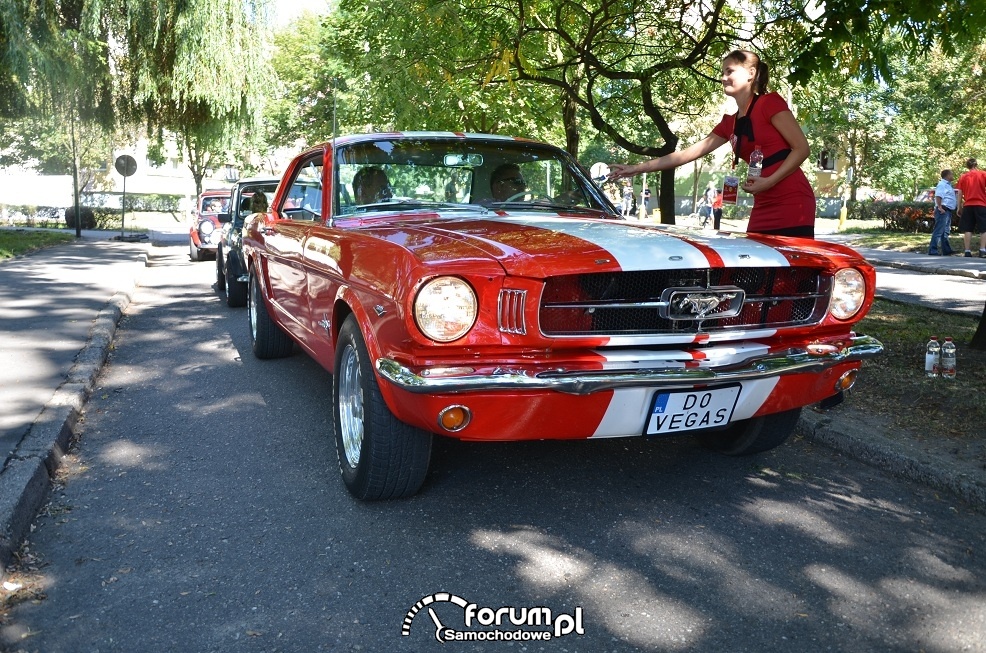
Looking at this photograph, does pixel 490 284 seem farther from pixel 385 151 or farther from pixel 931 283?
→ pixel 931 283

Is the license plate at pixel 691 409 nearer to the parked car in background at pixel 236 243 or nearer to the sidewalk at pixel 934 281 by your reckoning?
the parked car in background at pixel 236 243

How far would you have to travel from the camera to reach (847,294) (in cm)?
384

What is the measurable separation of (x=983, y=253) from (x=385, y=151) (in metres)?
16.1

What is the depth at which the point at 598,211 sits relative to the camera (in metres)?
4.92

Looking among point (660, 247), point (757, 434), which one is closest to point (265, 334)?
point (757, 434)

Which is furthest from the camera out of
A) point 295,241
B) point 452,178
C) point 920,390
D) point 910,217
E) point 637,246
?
point 910,217

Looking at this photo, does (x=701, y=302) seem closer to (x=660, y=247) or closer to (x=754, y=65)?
(x=660, y=247)

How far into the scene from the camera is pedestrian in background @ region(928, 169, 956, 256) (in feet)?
55.7

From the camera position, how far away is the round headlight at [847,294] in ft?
12.5

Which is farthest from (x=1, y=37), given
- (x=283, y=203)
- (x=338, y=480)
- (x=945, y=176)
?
(x=945, y=176)

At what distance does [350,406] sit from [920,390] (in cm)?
376

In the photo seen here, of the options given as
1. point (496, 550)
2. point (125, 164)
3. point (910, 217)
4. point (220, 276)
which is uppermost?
point (125, 164)

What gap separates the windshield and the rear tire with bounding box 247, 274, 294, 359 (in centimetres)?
207

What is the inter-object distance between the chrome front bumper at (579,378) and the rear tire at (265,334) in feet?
11.7
